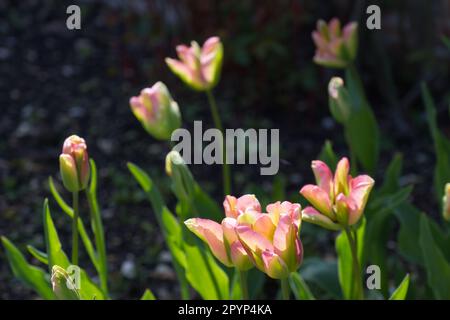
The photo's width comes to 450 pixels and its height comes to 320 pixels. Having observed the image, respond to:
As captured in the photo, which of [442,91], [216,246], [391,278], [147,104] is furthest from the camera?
[442,91]

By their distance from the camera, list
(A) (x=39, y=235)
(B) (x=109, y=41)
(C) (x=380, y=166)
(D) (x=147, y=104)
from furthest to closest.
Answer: (B) (x=109, y=41) → (C) (x=380, y=166) → (A) (x=39, y=235) → (D) (x=147, y=104)

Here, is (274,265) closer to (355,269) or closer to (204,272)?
(355,269)

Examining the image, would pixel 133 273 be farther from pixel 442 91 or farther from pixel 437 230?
pixel 442 91

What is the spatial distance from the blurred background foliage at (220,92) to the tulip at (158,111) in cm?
80

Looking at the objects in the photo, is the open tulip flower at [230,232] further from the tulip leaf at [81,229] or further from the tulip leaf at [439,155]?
the tulip leaf at [439,155]

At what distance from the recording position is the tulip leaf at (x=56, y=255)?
4.26ft

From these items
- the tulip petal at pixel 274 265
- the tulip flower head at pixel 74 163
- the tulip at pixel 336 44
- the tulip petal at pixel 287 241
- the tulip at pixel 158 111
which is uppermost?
the tulip at pixel 336 44

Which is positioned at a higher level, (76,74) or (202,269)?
(76,74)

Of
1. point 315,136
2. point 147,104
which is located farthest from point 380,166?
point 147,104

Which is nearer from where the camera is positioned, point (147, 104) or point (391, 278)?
point (147, 104)

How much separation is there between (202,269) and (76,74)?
1643mm

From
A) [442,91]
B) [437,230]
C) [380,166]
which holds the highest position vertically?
[442,91]

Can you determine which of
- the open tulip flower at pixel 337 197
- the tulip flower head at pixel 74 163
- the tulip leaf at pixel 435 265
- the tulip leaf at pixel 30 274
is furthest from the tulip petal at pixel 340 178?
the tulip leaf at pixel 30 274

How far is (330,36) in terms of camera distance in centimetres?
171
